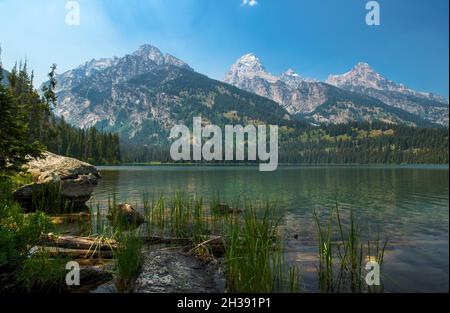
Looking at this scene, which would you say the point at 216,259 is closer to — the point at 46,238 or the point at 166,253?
the point at 166,253

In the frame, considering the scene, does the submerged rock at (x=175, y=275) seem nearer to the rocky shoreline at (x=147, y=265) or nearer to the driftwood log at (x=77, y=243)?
the rocky shoreline at (x=147, y=265)

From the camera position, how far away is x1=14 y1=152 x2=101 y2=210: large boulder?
22.9 m

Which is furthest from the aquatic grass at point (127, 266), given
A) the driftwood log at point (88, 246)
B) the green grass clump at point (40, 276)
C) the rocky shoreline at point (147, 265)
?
the driftwood log at point (88, 246)

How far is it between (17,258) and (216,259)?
657 centimetres

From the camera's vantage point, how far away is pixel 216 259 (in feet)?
41.8

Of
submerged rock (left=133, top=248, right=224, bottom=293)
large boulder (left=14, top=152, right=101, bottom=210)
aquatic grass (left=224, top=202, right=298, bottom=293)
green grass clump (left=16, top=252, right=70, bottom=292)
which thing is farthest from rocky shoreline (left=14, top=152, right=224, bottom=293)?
large boulder (left=14, top=152, right=101, bottom=210)

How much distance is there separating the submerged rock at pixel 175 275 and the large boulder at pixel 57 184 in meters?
13.3

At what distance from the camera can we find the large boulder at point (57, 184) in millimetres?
22938
